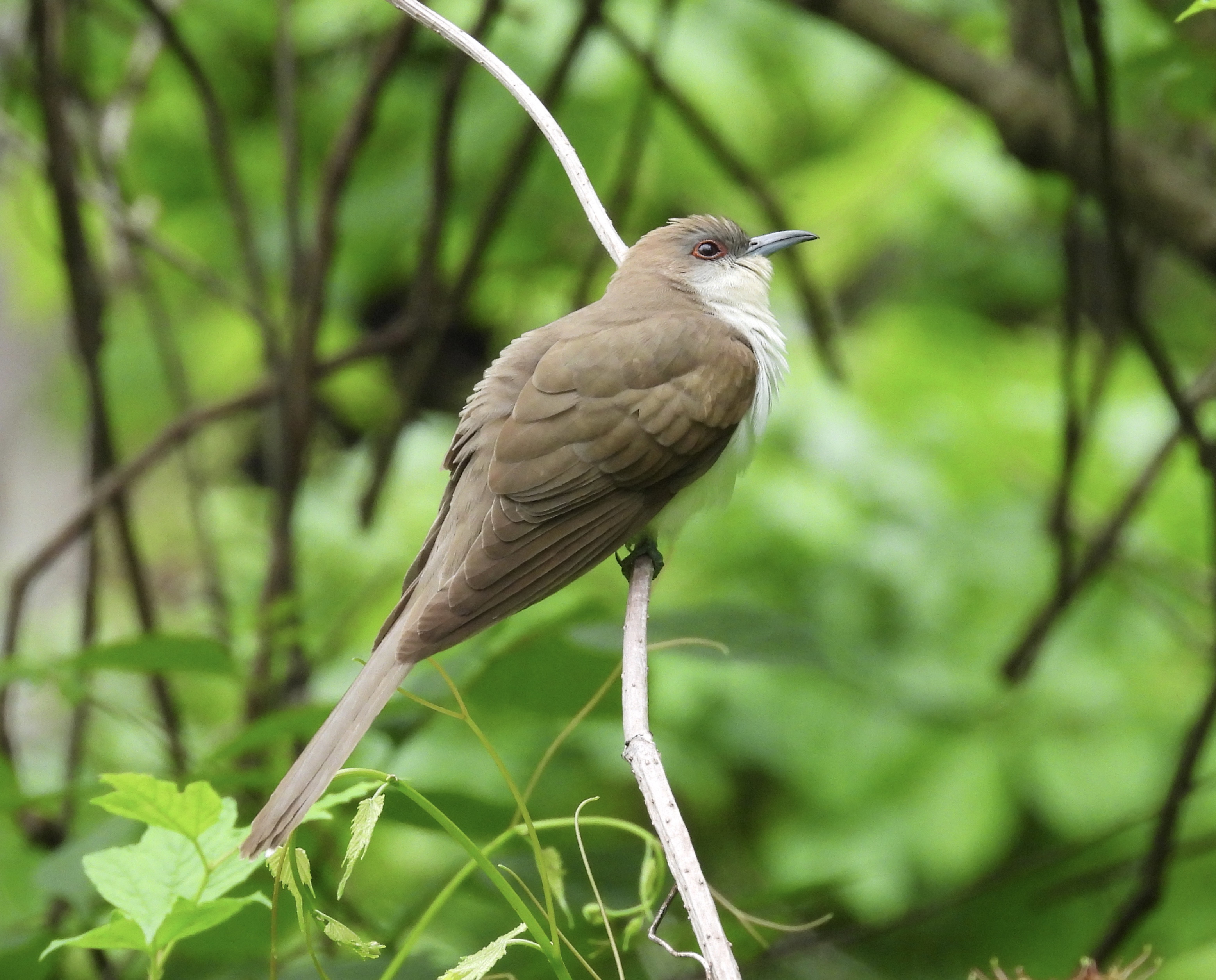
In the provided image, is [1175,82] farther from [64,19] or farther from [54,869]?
[64,19]

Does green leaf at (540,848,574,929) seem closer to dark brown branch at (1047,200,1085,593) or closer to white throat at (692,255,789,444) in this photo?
white throat at (692,255,789,444)

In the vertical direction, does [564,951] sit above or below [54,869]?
below

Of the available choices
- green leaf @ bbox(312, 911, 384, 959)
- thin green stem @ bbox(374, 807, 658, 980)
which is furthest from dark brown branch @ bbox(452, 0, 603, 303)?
green leaf @ bbox(312, 911, 384, 959)

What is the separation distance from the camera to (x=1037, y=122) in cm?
350

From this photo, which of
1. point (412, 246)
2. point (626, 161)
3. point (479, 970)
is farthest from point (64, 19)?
point (479, 970)

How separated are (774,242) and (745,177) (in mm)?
990

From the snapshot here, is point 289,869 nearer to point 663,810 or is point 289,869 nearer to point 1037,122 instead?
point 663,810

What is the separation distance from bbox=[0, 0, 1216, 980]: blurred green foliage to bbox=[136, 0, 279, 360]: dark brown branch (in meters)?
0.64

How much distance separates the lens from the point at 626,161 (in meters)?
4.09

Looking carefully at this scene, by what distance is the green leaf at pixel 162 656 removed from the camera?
96.6 inches

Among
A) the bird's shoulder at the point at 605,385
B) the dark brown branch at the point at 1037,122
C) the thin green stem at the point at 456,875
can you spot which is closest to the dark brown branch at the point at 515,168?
the dark brown branch at the point at 1037,122

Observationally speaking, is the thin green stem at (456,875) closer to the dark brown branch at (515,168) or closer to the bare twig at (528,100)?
the bare twig at (528,100)

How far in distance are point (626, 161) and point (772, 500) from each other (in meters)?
1.20

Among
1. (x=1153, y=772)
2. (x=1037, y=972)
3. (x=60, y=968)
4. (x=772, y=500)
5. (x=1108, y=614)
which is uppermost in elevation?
(x=772, y=500)
